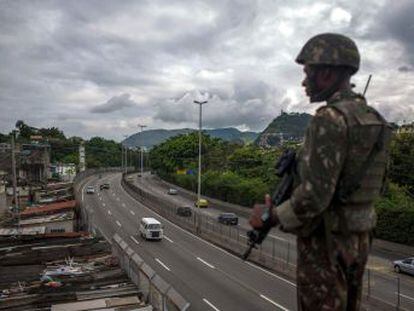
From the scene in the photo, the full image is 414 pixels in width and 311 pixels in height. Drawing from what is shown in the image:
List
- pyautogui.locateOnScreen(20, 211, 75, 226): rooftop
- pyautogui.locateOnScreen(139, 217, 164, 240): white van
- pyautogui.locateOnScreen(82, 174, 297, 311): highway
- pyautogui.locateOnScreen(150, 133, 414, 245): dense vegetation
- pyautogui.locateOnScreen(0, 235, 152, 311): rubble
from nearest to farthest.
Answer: pyautogui.locateOnScreen(0, 235, 152, 311): rubble < pyautogui.locateOnScreen(82, 174, 297, 311): highway < pyautogui.locateOnScreen(20, 211, 75, 226): rooftop < pyautogui.locateOnScreen(150, 133, 414, 245): dense vegetation < pyautogui.locateOnScreen(139, 217, 164, 240): white van

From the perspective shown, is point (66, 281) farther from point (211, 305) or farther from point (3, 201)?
point (3, 201)

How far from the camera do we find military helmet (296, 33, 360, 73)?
12.1 feet

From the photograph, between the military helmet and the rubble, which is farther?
the rubble

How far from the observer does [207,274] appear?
27891mm

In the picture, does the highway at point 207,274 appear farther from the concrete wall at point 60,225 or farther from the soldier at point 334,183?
the soldier at point 334,183

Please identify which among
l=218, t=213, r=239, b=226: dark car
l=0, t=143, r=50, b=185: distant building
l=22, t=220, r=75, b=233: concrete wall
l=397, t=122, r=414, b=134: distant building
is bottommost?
l=218, t=213, r=239, b=226: dark car

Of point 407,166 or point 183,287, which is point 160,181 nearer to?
point 407,166

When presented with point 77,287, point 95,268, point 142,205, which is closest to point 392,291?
point 95,268

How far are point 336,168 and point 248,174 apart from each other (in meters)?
71.0

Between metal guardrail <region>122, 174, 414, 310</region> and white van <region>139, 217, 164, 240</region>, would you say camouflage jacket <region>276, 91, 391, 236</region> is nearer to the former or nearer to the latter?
metal guardrail <region>122, 174, 414, 310</region>

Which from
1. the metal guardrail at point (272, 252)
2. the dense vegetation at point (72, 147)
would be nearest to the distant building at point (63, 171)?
the dense vegetation at point (72, 147)

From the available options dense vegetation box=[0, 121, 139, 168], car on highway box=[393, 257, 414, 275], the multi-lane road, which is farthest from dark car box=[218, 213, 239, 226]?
dense vegetation box=[0, 121, 139, 168]

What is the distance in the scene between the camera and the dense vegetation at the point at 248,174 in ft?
129

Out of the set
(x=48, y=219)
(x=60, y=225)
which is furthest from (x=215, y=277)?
(x=48, y=219)
